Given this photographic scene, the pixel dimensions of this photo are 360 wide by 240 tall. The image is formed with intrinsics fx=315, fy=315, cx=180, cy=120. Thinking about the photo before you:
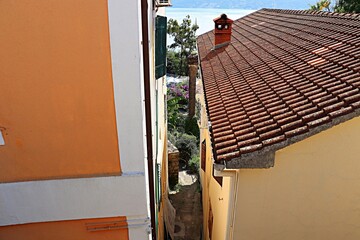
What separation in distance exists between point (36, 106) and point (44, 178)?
0.80m

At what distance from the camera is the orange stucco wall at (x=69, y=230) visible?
11.3 feet

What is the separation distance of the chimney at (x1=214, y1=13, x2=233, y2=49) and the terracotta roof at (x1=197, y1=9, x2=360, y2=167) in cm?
249

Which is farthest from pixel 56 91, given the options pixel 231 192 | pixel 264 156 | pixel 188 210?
pixel 188 210

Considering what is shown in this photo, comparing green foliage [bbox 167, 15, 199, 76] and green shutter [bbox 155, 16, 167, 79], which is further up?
green shutter [bbox 155, 16, 167, 79]

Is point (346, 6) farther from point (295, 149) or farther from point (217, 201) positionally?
point (295, 149)

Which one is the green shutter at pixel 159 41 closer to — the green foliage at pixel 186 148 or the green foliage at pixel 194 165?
the green foliage at pixel 194 165

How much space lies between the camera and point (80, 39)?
264cm

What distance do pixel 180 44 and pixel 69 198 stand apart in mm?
25763

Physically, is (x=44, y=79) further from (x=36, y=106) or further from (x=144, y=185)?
(x=144, y=185)

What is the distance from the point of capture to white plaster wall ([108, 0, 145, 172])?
261 centimetres

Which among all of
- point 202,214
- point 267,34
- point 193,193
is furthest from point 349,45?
point 193,193

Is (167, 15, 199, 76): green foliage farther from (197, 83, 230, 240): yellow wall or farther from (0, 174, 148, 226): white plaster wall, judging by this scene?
(0, 174, 148, 226): white plaster wall

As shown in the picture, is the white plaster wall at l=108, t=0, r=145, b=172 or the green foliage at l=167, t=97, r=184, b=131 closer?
the white plaster wall at l=108, t=0, r=145, b=172

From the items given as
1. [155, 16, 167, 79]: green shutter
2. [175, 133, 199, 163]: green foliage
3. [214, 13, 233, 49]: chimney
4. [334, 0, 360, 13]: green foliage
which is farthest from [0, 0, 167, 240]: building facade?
[334, 0, 360, 13]: green foliage
